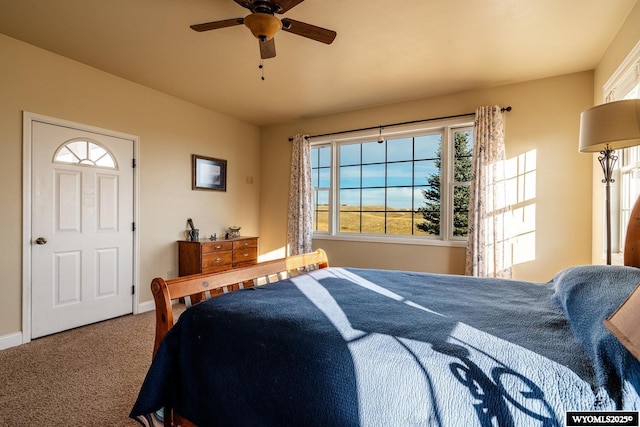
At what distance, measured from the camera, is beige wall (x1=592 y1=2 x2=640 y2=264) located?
2.23 metres

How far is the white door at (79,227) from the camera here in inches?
115

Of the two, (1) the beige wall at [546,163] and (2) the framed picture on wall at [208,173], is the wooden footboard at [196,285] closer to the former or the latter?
(1) the beige wall at [546,163]

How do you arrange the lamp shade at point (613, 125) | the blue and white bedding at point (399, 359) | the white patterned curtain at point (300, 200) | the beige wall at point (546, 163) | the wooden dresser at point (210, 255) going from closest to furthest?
the blue and white bedding at point (399, 359) → the lamp shade at point (613, 125) → the beige wall at point (546, 163) → the wooden dresser at point (210, 255) → the white patterned curtain at point (300, 200)

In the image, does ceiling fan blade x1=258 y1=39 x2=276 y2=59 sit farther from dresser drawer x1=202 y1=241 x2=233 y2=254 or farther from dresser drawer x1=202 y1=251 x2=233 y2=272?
dresser drawer x1=202 y1=251 x2=233 y2=272

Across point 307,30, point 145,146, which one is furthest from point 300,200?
point 307,30

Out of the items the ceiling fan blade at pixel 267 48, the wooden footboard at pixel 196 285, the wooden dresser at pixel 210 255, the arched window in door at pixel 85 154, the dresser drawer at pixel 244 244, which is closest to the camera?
the wooden footboard at pixel 196 285

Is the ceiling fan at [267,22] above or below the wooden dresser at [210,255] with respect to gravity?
above


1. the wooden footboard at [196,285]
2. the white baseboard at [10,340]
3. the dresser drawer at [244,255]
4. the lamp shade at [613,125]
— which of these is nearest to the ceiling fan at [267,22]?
the wooden footboard at [196,285]

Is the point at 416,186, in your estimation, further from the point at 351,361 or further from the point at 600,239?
the point at 351,361

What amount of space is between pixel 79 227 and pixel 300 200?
8.81 feet

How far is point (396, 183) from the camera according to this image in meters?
4.30

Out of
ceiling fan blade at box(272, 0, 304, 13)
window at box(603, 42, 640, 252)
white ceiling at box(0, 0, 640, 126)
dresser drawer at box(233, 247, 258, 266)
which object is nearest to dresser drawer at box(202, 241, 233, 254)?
dresser drawer at box(233, 247, 258, 266)

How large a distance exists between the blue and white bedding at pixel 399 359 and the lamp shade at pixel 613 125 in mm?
894

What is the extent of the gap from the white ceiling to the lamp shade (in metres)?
0.90
